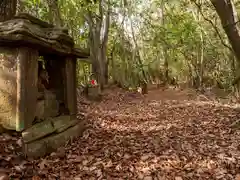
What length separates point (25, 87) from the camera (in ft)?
15.9

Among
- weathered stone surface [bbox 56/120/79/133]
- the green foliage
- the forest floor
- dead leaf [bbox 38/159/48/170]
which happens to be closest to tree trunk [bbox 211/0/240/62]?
the forest floor

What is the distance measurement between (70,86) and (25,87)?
1.78 m

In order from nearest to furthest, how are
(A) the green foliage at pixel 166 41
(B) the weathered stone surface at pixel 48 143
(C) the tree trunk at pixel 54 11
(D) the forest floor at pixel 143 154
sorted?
(D) the forest floor at pixel 143 154, (B) the weathered stone surface at pixel 48 143, (C) the tree trunk at pixel 54 11, (A) the green foliage at pixel 166 41

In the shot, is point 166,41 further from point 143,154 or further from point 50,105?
point 143,154

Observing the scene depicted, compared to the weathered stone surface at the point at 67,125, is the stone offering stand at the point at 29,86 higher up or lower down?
higher up

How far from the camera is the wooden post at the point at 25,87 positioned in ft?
15.7

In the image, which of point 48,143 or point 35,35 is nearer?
point 35,35

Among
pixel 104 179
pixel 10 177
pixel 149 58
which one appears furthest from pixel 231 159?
pixel 149 58

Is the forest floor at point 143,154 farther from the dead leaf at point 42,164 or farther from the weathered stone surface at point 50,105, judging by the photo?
the weathered stone surface at point 50,105

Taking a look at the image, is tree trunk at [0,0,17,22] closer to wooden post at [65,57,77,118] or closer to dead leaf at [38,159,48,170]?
wooden post at [65,57,77,118]

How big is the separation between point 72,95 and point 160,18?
16.9 metres

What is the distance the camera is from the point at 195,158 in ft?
15.9

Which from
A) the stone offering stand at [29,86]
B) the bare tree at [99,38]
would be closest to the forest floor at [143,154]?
the stone offering stand at [29,86]

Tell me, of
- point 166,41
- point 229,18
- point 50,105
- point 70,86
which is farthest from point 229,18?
point 166,41
